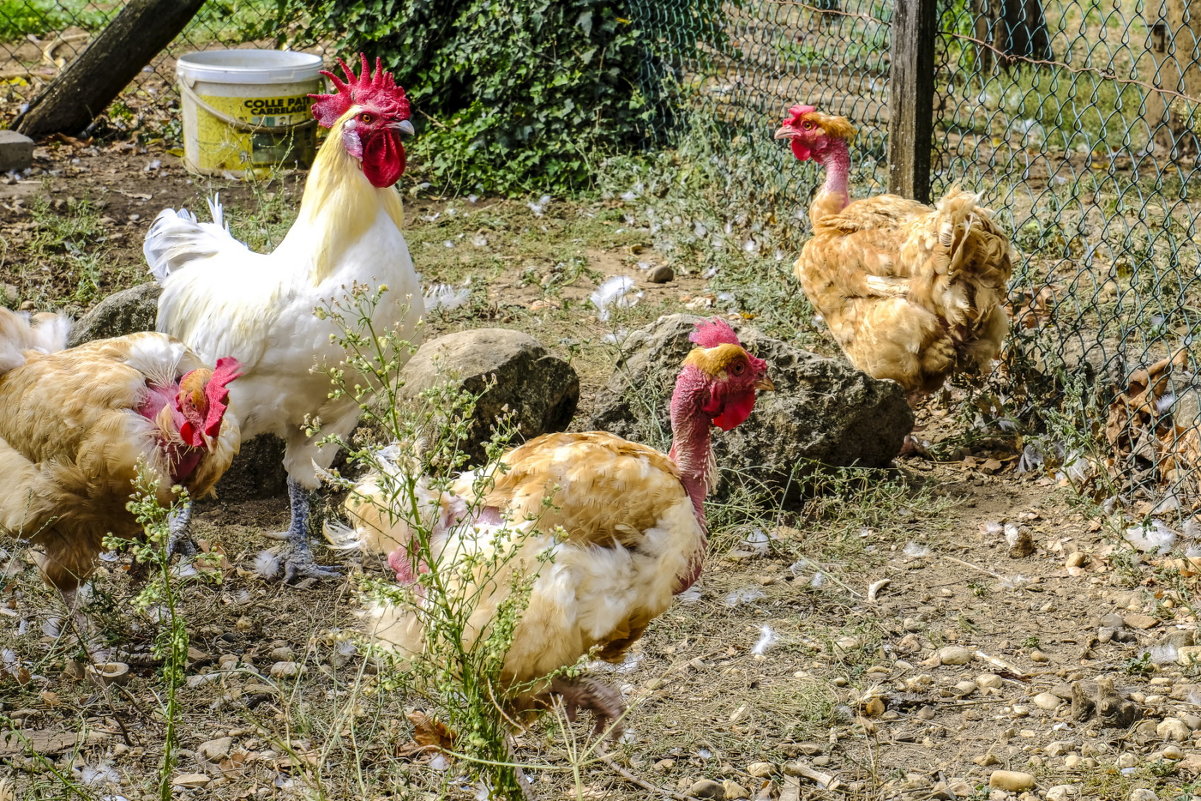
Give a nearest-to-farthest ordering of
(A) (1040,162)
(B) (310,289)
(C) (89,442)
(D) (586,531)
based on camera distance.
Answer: (D) (586,531), (C) (89,442), (B) (310,289), (A) (1040,162)

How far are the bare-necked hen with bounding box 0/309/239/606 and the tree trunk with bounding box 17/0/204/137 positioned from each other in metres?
5.41

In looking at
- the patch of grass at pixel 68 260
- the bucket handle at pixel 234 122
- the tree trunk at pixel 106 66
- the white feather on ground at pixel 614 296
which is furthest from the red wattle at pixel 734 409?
the tree trunk at pixel 106 66

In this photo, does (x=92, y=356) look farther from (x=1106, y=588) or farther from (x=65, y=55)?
(x=65, y=55)

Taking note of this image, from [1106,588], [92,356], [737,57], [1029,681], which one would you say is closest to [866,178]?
[737,57]

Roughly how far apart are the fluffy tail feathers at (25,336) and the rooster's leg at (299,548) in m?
1.00

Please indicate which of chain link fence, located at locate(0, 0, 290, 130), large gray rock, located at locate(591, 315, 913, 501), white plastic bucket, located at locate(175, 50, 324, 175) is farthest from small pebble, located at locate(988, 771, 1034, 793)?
chain link fence, located at locate(0, 0, 290, 130)

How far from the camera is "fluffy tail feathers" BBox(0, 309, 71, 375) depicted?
3854 millimetres

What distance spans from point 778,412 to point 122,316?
2840mm

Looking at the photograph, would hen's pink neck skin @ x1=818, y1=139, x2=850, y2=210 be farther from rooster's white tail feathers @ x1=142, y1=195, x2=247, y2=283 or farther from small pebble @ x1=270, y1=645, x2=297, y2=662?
small pebble @ x1=270, y1=645, x2=297, y2=662

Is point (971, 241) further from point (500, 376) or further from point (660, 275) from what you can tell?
point (660, 275)

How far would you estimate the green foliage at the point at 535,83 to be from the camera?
825cm

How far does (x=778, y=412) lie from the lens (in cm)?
461

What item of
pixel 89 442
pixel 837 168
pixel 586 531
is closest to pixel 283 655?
pixel 89 442

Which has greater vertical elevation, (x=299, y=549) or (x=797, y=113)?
(x=797, y=113)
